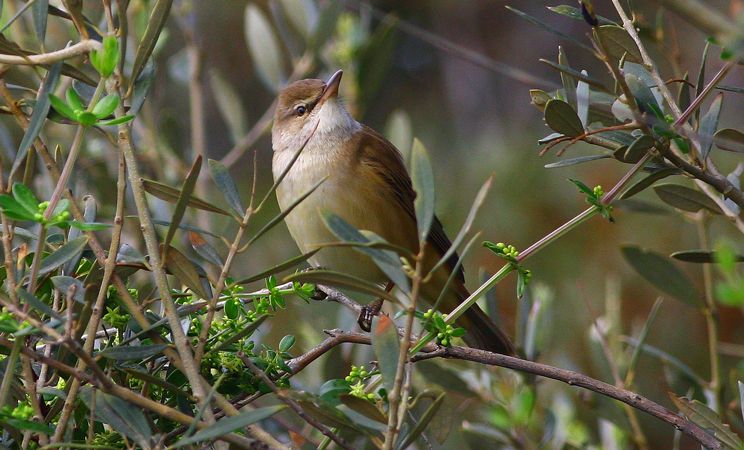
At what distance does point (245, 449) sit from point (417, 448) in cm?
185

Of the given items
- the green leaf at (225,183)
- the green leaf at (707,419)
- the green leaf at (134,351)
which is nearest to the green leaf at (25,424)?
the green leaf at (134,351)

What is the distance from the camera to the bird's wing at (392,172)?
452 cm

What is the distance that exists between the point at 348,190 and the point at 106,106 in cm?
257

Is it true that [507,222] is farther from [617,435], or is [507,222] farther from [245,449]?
[245,449]

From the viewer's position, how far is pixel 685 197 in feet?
7.87

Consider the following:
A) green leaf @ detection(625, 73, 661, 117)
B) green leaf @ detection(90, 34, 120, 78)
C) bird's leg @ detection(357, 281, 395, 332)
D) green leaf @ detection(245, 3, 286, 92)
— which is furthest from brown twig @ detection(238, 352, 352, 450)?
green leaf @ detection(245, 3, 286, 92)

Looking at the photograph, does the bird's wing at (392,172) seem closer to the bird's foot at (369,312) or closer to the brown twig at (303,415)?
the bird's foot at (369,312)

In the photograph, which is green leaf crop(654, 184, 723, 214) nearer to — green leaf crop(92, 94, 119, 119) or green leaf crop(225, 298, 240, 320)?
green leaf crop(225, 298, 240, 320)

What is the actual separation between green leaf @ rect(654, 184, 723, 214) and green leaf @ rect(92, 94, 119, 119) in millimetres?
1362

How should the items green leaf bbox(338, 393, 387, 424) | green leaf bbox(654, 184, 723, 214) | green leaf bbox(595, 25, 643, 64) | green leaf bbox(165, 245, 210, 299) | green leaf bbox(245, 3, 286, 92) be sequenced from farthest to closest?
green leaf bbox(245, 3, 286, 92)
green leaf bbox(654, 184, 723, 214)
green leaf bbox(595, 25, 643, 64)
green leaf bbox(165, 245, 210, 299)
green leaf bbox(338, 393, 387, 424)

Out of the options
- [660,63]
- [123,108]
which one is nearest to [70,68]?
[123,108]

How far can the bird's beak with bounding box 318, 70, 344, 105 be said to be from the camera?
4527mm

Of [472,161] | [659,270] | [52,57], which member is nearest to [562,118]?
[659,270]

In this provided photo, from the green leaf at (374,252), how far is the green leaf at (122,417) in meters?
0.47
